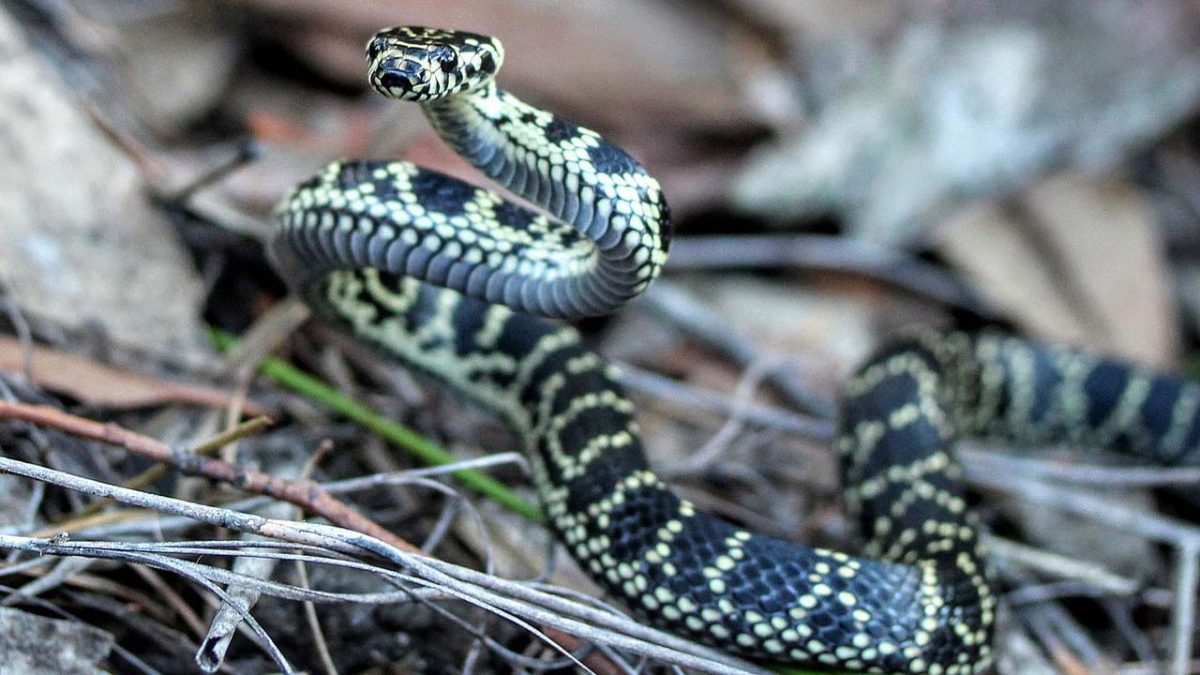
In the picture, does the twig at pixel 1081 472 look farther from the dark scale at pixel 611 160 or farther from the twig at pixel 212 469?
the twig at pixel 212 469

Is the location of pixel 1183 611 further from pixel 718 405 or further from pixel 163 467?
pixel 163 467

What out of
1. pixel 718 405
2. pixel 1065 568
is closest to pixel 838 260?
pixel 718 405

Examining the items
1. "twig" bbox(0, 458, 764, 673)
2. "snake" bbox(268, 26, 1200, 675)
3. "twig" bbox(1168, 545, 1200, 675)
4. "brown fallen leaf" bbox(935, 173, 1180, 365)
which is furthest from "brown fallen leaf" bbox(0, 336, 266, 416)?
"brown fallen leaf" bbox(935, 173, 1180, 365)

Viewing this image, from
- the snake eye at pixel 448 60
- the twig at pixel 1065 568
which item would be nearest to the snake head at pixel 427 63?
the snake eye at pixel 448 60

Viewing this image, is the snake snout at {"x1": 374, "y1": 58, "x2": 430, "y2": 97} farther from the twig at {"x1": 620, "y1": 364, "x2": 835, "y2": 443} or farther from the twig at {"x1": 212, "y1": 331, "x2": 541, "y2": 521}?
the twig at {"x1": 620, "y1": 364, "x2": 835, "y2": 443}

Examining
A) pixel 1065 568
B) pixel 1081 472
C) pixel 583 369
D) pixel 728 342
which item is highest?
pixel 1081 472

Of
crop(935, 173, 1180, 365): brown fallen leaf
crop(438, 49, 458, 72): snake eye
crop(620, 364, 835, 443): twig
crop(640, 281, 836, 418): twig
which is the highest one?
crop(935, 173, 1180, 365): brown fallen leaf

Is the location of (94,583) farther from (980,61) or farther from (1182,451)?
(980,61)
